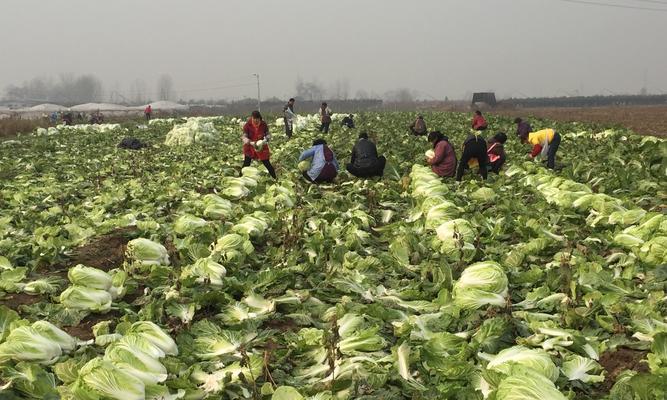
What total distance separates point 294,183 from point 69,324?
7.06 metres

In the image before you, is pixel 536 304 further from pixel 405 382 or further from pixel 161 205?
pixel 161 205

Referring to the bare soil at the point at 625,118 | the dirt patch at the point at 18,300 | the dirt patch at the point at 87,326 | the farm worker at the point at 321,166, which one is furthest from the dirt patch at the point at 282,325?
the bare soil at the point at 625,118

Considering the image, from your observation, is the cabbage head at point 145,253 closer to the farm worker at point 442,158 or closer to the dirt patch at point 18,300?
the dirt patch at point 18,300

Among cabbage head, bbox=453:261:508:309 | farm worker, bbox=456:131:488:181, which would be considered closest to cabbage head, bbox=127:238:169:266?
cabbage head, bbox=453:261:508:309

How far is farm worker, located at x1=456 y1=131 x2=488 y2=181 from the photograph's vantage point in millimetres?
10984

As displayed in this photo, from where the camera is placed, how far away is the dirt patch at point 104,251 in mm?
6375

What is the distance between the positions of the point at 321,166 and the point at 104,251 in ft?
17.9

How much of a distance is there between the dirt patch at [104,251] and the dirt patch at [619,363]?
5.02 m

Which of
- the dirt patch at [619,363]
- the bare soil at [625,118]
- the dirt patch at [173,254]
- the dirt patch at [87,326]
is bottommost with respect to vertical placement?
the dirt patch at [87,326]

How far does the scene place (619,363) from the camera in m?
3.85

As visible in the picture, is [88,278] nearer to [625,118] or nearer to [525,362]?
[525,362]

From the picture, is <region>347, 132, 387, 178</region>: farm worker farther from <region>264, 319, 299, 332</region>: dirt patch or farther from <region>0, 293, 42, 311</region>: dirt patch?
<region>0, 293, 42, 311</region>: dirt patch

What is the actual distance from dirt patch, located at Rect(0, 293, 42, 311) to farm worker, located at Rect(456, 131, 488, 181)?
862cm

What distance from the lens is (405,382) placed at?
3.44 m
